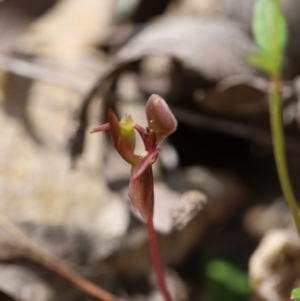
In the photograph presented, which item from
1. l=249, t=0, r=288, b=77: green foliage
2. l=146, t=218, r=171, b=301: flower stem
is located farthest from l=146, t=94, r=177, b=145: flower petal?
l=249, t=0, r=288, b=77: green foliage

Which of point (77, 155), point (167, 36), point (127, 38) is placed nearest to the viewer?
point (77, 155)

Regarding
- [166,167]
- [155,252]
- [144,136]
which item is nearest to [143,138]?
[144,136]

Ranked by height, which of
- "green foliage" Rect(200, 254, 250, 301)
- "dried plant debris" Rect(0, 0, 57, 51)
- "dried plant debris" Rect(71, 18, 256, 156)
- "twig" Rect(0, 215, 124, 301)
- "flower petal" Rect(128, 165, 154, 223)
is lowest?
"green foliage" Rect(200, 254, 250, 301)

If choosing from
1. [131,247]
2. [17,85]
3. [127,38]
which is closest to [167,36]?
[127,38]

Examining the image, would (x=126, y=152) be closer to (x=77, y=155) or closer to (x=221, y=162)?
(x=77, y=155)

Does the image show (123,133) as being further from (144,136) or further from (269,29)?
(269,29)

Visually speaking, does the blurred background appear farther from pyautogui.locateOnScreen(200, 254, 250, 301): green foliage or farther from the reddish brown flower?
the reddish brown flower

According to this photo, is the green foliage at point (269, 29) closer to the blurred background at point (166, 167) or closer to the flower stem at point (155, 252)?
the blurred background at point (166, 167)
